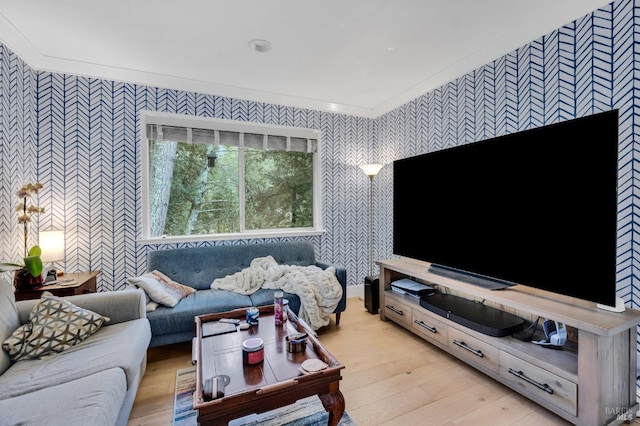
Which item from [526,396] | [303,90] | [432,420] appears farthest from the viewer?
[303,90]

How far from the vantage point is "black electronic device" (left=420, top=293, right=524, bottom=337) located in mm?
1991

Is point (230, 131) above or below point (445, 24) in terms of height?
below

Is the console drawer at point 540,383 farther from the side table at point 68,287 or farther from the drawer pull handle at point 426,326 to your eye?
the side table at point 68,287

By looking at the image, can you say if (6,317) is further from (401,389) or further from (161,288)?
(401,389)

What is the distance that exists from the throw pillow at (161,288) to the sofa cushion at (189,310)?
54mm

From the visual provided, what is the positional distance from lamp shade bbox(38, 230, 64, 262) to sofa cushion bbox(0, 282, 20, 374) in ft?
2.16

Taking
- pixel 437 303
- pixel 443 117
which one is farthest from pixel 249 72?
pixel 437 303

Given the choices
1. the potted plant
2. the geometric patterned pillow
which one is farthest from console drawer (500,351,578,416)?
the potted plant

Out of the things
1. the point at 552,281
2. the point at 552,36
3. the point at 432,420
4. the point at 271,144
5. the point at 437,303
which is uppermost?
the point at 552,36

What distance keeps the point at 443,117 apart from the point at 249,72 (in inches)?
79.0

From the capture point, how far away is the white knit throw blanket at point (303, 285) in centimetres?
270

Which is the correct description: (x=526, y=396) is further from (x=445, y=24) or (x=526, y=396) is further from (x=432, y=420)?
(x=445, y=24)

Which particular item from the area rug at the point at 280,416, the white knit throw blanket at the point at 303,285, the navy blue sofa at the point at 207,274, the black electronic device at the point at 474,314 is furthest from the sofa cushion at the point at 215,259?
the black electronic device at the point at 474,314

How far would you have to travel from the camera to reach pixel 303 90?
10.9ft
